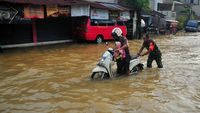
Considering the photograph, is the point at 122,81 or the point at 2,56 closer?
the point at 122,81

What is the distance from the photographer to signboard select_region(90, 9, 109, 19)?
21767mm

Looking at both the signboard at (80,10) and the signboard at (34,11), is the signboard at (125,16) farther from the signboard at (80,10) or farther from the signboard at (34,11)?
the signboard at (34,11)

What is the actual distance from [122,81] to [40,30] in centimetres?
1214

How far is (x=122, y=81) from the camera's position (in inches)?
381

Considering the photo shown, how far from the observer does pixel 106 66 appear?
942 centimetres

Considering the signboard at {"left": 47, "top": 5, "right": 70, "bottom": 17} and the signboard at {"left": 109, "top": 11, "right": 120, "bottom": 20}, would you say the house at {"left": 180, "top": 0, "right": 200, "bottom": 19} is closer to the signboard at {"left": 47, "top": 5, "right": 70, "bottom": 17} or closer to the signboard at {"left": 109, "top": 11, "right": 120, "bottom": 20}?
the signboard at {"left": 109, "top": 11, "right": 120, "bottom": 20}

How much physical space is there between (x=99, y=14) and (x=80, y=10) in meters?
2.12

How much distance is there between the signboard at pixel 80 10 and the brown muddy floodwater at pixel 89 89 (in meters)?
7.42

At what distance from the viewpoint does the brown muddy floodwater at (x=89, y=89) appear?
714cm

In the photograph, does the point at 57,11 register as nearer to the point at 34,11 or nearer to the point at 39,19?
the point at 39,19

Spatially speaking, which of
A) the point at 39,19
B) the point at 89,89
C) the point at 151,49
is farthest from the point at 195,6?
the point at 89,89

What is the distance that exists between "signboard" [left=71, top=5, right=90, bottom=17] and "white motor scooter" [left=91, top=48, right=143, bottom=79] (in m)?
10.6

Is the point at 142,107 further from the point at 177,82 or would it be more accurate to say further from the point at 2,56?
the point at 2,56

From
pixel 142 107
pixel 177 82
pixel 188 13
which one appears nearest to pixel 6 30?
pixel 177 82
